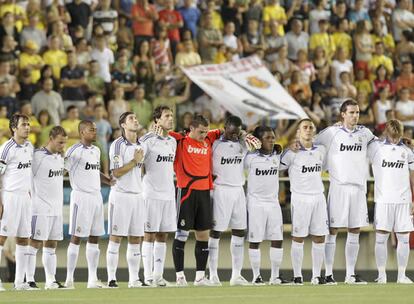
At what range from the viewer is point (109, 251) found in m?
19.5

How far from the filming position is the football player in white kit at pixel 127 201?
1941 cm

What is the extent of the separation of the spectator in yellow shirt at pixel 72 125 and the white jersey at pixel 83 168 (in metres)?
4.94

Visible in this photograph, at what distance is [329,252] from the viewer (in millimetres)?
20312

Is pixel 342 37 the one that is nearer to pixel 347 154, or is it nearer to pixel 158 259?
pixel 347 154

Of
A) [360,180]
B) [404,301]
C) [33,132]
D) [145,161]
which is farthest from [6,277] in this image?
[404,301]

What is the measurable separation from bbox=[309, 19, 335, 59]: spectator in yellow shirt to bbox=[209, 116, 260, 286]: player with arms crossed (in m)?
9.22

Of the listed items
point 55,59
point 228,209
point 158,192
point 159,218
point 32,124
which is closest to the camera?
point 159,218

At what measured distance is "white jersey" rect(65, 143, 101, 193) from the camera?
1942 cm

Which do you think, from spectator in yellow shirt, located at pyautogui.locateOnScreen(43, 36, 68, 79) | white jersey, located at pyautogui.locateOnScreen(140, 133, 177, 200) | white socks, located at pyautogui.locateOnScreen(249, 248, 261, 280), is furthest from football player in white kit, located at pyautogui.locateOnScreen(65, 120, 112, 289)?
spectator in yellow shirt, located at pyautogui.locateOnScreen(43, 36, 68, 79)

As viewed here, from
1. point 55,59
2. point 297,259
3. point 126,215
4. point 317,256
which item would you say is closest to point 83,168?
point 126,215

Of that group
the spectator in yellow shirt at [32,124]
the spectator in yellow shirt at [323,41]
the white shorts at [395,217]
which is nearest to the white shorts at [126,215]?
the white shorts at [395,217]

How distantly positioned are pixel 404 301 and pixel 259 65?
9509mm

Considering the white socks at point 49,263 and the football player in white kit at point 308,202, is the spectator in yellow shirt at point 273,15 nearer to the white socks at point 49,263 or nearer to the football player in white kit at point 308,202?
the football player in white kit at point 308,202

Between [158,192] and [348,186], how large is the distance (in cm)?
267
